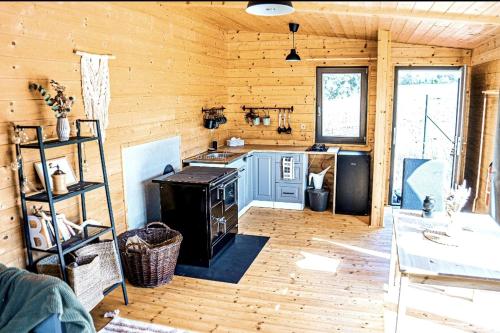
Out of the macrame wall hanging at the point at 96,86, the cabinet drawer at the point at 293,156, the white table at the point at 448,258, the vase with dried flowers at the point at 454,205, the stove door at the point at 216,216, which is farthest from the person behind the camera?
the cabinet drawer at the point at 293,156

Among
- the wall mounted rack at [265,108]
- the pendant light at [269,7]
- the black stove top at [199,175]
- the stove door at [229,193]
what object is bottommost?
the stove door at [229,193]

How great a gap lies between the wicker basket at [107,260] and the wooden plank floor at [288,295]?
0.86 ft

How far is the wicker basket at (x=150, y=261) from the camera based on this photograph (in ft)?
12.0

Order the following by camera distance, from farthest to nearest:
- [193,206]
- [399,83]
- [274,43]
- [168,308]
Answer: [274,43]
[399,83]
[193,206]
[168,308]

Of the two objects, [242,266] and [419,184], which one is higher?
[419,184]

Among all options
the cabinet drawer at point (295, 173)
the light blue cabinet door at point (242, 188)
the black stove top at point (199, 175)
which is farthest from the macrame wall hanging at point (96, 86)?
the cabinet drawer at point (295, 173)

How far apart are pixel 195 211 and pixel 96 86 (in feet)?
4.81

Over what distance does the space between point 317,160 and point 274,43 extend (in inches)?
75.5

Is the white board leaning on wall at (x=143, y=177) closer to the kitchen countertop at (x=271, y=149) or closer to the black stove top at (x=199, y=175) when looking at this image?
the black stove top at (x=199, y=175)

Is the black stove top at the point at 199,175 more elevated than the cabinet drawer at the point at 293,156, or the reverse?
the black stove top at the point at 199,175

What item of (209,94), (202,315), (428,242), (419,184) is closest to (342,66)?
(209,94)

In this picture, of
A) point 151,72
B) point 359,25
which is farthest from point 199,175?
point 359,25

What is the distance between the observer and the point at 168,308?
11.3 ft

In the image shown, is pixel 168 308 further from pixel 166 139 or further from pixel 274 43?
pixel 274 43
